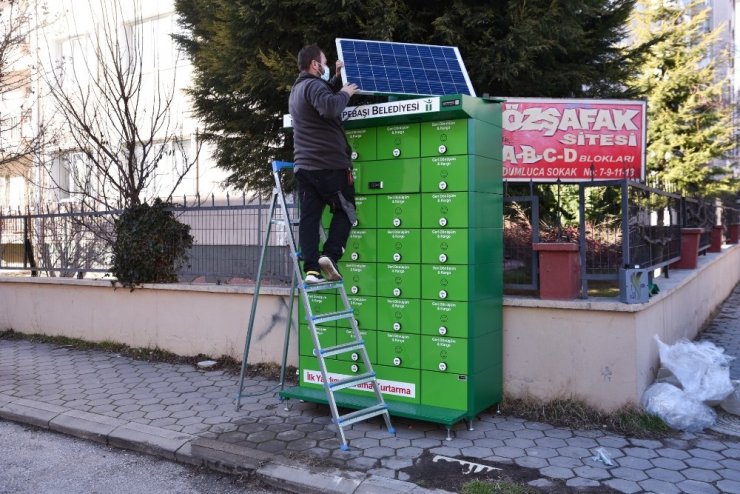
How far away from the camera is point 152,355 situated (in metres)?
8.06

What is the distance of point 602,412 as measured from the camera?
524 centimetres

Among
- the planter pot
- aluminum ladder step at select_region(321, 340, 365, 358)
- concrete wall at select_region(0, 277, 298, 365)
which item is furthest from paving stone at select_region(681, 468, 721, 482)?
concrete wall at select_region(0, 277, 298, 365)

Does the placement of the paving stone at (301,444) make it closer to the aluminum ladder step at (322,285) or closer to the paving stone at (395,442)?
the paving stone at (395,442)

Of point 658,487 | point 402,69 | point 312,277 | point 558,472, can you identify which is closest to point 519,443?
point 558,472

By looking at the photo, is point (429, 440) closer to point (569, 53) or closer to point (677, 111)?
point (569, 53)

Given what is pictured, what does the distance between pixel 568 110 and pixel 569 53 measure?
1.71 metres

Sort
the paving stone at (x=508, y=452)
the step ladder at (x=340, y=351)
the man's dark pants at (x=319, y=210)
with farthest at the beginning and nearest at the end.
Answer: the man's dark pants at (x=319, y=210) < the step ladder at (x=340, y=351) < the paving stone at (x=508, y=452)

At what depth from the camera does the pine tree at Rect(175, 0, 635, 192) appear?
7223mm

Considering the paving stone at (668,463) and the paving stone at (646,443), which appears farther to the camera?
the paving stone at (646,443)

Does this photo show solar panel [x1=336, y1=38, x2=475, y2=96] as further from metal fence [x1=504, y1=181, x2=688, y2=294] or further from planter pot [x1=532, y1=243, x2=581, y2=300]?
planter pot [x1=532, y1=243, x2=581, y2=300]

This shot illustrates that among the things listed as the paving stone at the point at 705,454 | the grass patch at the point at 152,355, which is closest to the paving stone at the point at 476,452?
the paving stone at the point at 705,454

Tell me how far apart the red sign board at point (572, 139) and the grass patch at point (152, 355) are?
3498mm

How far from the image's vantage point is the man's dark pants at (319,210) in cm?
504

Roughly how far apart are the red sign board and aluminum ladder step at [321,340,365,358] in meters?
3.19
